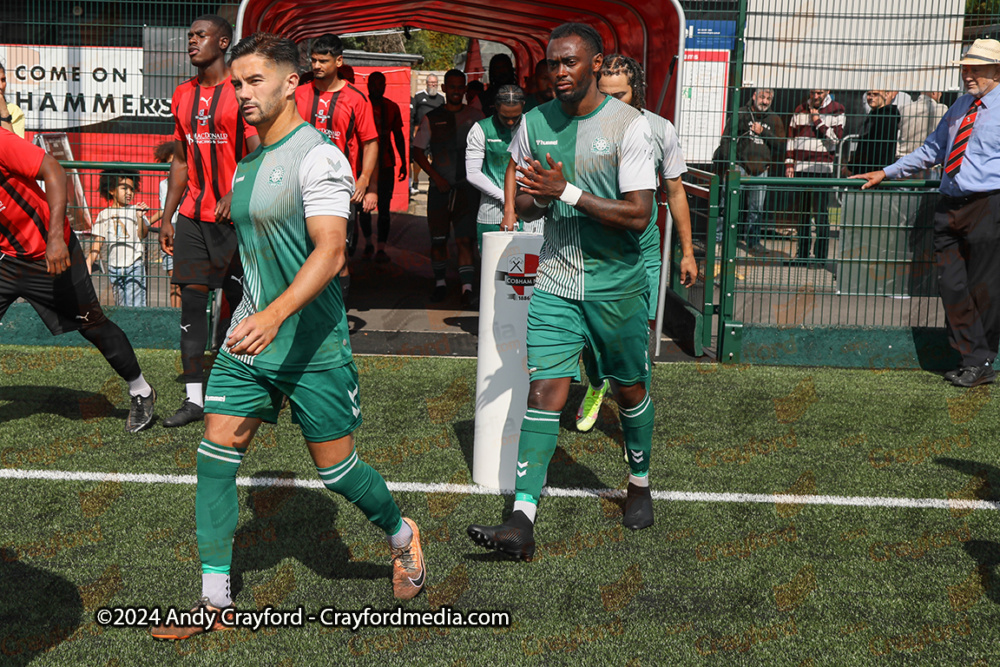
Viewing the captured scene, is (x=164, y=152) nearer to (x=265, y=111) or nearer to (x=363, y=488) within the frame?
(x=265, y=111)

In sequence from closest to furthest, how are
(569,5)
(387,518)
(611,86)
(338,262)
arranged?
(338,262), (387,518), (611,86), (569,5)

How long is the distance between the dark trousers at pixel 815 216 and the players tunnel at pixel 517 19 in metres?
1.29

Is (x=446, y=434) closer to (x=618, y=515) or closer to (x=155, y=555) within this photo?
(x=618, y=515)

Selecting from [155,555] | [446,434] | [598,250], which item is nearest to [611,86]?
[598,250]

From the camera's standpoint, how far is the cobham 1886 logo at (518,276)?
5.41 meters

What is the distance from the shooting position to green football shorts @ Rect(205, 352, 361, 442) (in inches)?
152

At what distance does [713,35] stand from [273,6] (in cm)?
343

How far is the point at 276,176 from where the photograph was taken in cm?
374

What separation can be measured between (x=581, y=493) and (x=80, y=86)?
23.2 feet

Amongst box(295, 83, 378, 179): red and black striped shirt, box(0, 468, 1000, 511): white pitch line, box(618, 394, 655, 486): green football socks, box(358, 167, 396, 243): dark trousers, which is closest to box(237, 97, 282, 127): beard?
box(618, 394, 655, 486): green football socks

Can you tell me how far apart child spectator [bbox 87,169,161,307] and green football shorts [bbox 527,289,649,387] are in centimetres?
501

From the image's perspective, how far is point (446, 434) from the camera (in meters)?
6.52

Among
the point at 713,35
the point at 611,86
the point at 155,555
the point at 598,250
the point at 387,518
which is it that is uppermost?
the point at 713,35

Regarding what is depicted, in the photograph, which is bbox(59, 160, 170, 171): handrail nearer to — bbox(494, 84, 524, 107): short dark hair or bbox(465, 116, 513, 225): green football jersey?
bbox(465, 116, 513, 225): green football jersey
